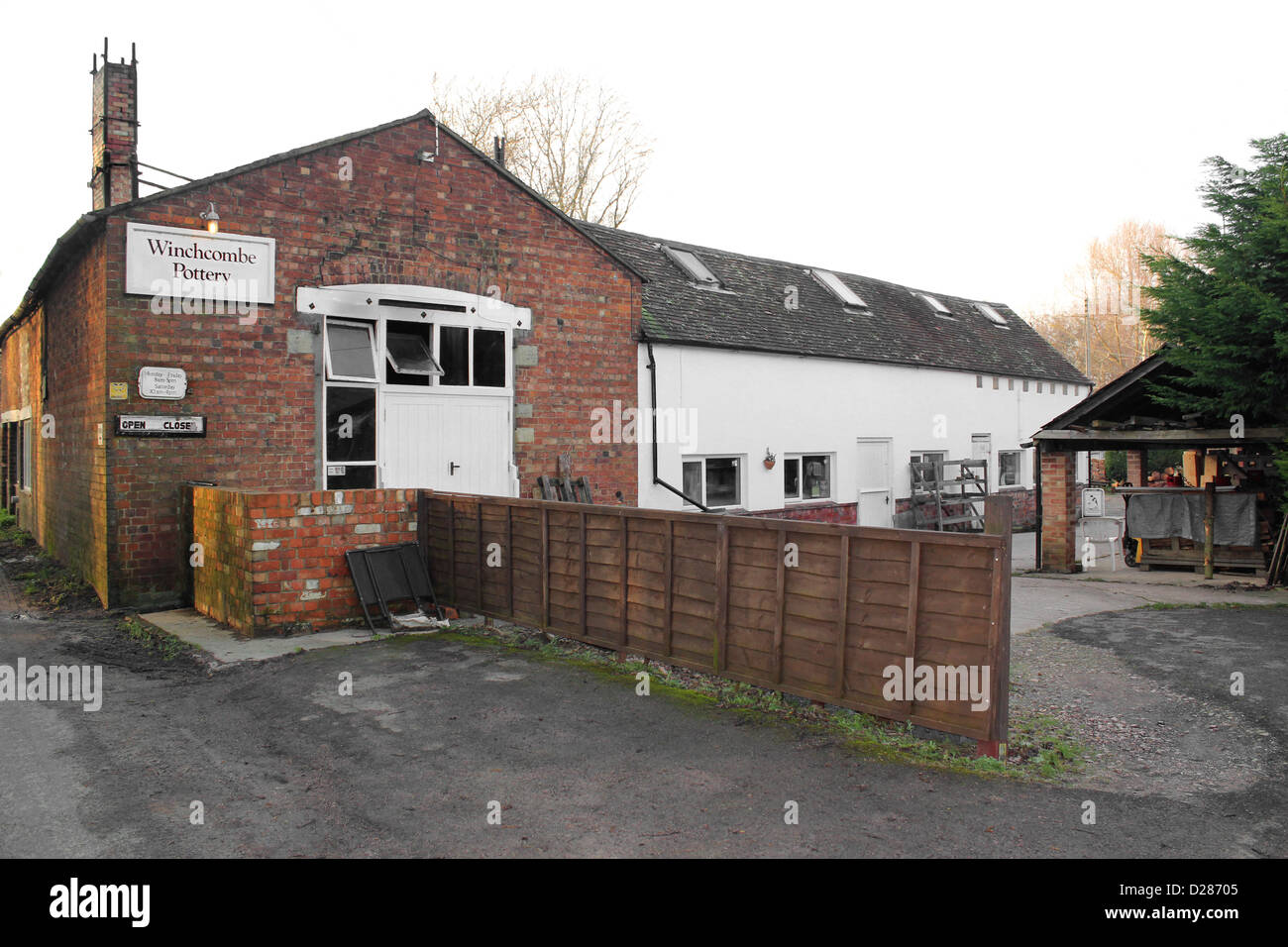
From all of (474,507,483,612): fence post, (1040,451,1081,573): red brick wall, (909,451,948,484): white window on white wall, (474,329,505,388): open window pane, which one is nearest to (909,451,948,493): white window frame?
(909,451,948,484): white window on white wall

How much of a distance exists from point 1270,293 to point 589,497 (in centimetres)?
999

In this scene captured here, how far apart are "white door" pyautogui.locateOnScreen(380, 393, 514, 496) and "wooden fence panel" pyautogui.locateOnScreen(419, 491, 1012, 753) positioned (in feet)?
8.83

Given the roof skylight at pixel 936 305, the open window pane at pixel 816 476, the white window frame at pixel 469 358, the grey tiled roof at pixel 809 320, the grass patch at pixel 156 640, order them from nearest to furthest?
the grass patch at pixel 156 640, the white window frame at pixel 469 358, the grey tiled roof at pixel 809 320, the open window pane at pixel 816 476, the roof skylight at pixel 936 305

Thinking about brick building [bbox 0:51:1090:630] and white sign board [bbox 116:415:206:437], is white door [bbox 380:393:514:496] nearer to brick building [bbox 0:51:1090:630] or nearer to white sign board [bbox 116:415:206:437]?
A: brick building [bbox 0:51:1090:630]

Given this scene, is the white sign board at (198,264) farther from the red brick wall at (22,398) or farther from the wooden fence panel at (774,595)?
the red brick wall at (22,398)

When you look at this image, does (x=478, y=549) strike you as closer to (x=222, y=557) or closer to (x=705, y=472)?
(x=222, y=557)

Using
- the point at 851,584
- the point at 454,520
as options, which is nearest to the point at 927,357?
the point at 454,520

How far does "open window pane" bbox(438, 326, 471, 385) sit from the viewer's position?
465 inches

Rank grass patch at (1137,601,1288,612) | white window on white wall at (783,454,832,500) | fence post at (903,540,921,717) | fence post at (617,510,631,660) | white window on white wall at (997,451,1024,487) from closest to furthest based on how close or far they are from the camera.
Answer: fence post at (903,540,921,717) < fence post at (617,510,631,660) < grass patch at (1137,601,1288,612) < white window on white wall at (783,454,832,500) < white window on white wall at (997,451,1024,487)

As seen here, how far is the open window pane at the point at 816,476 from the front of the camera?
18359mm

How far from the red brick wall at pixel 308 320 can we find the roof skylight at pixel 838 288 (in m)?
9.85

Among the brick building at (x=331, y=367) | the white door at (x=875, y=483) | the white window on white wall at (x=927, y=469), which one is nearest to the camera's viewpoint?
the brick building at (x=331, y=367)

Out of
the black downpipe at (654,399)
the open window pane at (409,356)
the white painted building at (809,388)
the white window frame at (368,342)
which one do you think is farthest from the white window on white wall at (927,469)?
the white window frame at (368,342)
